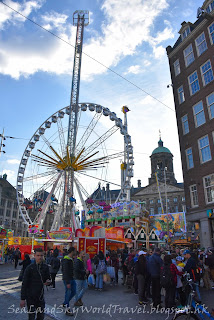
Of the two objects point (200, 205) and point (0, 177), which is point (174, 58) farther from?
point (0, 177)

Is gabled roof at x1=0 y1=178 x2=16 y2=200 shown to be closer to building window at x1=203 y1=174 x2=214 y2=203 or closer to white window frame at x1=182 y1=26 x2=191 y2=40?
white window frame at x1=182 y1=26 x2=191 y2=40

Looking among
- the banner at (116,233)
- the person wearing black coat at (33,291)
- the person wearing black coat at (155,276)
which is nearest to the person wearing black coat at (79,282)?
the person wearing black coat at (155,276)

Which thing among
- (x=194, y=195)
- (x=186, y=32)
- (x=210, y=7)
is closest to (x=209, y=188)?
(x=194, y=195)

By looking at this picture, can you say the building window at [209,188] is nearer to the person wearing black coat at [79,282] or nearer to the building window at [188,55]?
the building window at [188,55]

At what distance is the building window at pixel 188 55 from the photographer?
23000mm

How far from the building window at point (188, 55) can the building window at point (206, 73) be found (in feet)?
6.44

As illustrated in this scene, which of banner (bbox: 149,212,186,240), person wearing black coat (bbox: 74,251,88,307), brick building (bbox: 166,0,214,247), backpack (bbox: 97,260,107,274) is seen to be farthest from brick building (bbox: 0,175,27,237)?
person wearing black coat (bbox: 74,251,88,307)

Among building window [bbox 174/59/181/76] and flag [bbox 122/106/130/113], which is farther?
flag [bbox 122/106/130/113]

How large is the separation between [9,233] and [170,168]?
63.7 meters

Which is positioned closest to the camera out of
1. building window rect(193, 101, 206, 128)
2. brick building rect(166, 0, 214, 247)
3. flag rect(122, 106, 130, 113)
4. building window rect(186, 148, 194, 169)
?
brick building rect(166, 0, 214, 247)

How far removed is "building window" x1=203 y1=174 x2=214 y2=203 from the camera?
19.0 meters

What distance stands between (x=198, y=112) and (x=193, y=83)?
2940mm

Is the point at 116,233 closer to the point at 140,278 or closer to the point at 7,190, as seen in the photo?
the point at 140,278

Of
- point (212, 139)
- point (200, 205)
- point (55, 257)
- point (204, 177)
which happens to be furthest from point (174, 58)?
point (55, 257)
